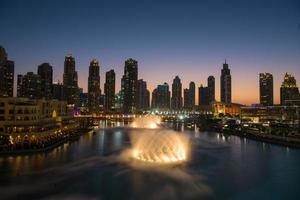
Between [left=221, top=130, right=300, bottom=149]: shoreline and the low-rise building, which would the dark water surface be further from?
[left=221, top=130, right=300, bottom=149]: shoreline

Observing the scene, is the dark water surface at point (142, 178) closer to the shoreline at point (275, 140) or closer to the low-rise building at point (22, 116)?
the low-rise building at point (22, 116)

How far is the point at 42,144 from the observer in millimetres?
52375

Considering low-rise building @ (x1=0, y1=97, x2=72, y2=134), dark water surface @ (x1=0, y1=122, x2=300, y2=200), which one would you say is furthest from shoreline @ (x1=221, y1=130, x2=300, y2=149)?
low-rise building @ (x1=0, y1=97, x2=72, y2=134)

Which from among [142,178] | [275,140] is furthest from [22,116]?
[275,140]

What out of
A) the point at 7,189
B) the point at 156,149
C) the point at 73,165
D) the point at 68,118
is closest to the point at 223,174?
the point at 156,149

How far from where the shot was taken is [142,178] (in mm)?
33500

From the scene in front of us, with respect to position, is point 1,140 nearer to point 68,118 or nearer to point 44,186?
point 44,186

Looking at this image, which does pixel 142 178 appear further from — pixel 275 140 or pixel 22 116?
pixel 275 140

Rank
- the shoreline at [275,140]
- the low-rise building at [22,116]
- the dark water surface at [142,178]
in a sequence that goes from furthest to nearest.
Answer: the shoreline at [275,140] < the low-rise building at [22,116] < the dark water surface at [142,178]

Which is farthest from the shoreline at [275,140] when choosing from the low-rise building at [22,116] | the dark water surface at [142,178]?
the low-rise building at [22,116]

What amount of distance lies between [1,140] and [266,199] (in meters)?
46.4

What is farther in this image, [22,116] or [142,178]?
[22,116]

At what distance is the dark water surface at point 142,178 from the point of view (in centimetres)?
2819

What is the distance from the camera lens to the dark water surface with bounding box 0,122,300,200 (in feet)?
92.5
